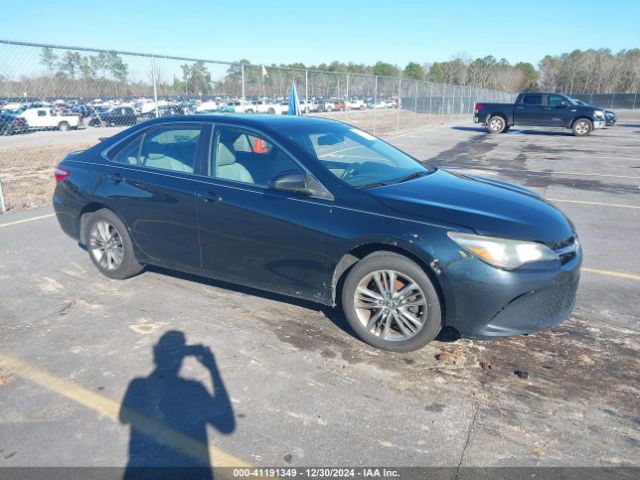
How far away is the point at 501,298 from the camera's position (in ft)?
10.8

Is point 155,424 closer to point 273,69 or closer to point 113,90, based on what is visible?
point 113,90

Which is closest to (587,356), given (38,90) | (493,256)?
(493,256)

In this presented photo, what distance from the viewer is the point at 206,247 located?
438cm

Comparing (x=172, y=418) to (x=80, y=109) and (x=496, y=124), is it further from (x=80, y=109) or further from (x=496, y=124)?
(x=496, y=124)

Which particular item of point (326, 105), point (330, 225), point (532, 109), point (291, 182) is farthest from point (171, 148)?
point (532, 109)

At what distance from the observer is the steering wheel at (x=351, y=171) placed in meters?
4.09

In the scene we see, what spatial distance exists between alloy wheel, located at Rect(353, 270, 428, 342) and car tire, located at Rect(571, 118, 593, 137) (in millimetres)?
23538

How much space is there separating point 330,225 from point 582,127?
77.6 feet

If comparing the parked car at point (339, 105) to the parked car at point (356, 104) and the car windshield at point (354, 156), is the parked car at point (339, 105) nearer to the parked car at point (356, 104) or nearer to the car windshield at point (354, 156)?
the parked car at point (356, 104)

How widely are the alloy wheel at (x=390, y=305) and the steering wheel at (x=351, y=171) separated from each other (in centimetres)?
88

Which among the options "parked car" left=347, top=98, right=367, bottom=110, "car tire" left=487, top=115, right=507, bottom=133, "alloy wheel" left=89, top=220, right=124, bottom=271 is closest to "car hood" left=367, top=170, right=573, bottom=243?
"alloy wheel" left=89, top=220, right=124, bottom=271

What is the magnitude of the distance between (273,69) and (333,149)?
1182 cm

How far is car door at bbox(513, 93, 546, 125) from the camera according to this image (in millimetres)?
23734

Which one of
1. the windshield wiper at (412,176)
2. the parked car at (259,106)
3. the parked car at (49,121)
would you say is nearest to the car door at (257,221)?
the windshield wiper at (412,176)
